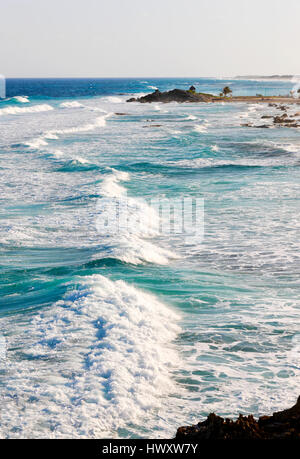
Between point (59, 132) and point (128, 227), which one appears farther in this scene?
point (59, 132)

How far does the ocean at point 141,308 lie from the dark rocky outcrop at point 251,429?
75 centimetres

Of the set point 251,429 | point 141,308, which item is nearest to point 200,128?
point 141,308

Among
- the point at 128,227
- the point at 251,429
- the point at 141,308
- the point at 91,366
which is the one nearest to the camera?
the point at 251,429

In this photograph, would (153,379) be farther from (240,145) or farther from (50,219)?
(240,145)

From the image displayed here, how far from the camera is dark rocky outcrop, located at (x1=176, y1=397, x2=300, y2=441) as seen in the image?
4867mm

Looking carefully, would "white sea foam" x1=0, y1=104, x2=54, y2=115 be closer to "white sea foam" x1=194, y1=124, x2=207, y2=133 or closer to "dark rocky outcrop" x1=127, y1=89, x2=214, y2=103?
"dark rocky outcrop" x1=127, y1=89, x2=214, y2=103

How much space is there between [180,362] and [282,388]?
1522 mm

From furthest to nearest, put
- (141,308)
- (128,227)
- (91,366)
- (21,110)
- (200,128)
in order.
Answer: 1. (21,110)
2. (200,128)
3. (128,227)
4. (141,308)
5. (91,366)

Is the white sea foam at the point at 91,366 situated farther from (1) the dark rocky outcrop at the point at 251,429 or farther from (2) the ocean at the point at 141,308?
(1) the dark rocky outcrop at the point at 251,429

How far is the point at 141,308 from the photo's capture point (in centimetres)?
909

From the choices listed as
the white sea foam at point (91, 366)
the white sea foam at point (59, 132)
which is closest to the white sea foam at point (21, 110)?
the white sea foam at point (59, 132)

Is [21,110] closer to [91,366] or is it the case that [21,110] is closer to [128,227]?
[128,227]

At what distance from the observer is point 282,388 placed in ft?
22.0

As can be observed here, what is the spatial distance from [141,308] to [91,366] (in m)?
2.12
